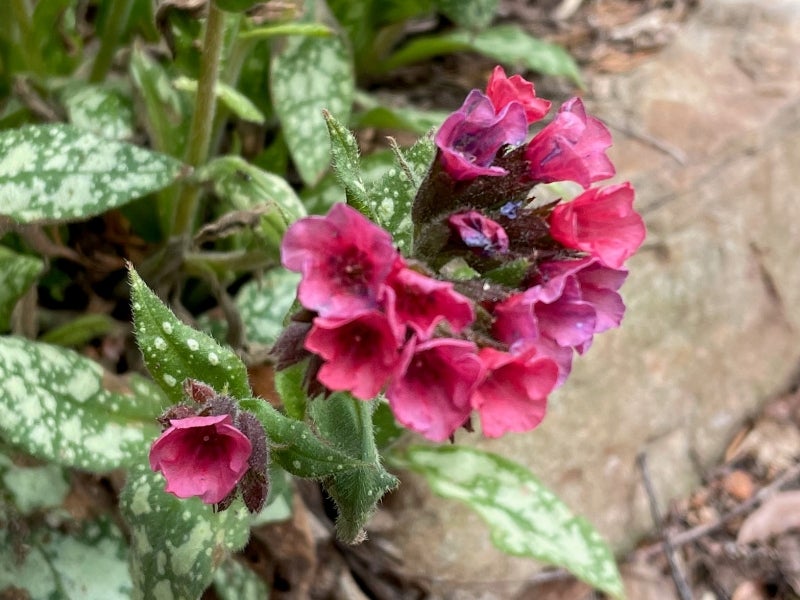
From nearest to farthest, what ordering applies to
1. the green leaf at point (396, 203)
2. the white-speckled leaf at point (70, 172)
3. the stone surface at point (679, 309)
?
the green leaf at point (396, 203), the white-speckled leaf at point (70, 172), the stone surface at point (679, 309)

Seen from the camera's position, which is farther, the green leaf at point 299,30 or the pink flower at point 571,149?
the green leaf at point 299,30

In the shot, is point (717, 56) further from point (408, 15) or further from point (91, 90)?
point (91, 90)

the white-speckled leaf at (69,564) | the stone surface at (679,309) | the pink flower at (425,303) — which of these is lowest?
the stone surface at (679,309)

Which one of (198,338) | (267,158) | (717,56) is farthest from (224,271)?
(717,56)

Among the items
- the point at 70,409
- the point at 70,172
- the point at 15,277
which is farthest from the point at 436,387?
the point at 15,277

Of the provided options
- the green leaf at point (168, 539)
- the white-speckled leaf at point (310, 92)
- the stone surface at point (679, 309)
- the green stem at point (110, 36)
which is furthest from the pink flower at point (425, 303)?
the green stem at point (110, 36)

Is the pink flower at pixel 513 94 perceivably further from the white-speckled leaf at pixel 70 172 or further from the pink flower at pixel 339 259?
the white-speckled leaf at pixel 70 172

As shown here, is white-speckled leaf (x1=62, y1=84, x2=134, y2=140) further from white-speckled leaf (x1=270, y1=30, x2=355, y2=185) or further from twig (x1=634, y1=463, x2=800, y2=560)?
twig (x1=634, y1=463, x2=800, y2=560)

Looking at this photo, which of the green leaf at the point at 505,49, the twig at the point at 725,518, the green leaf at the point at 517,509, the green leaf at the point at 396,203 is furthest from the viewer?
the green leaf at the point at 505,49

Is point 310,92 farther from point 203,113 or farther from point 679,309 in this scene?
point 679,309
